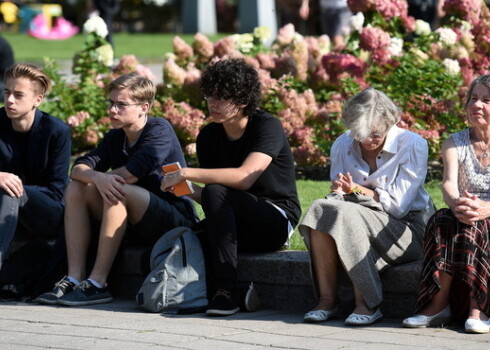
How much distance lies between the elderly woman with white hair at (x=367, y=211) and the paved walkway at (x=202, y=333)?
0.17m

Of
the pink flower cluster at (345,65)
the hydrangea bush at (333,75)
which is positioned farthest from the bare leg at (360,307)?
the pink flower cluster at (345,65)

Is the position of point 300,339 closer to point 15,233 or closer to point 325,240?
point 325,240

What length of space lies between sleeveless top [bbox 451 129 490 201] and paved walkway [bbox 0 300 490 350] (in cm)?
65

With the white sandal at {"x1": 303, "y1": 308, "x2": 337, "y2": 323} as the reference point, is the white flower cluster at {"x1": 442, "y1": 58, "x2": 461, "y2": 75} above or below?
above

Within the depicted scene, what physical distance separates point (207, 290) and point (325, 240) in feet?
2.33

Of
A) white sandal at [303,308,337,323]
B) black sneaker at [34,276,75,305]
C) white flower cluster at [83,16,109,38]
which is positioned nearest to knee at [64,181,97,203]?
black sneaker at [34,276,75,305]

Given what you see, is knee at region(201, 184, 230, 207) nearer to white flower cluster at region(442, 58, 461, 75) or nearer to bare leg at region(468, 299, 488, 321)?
bare leg at region(468, 299, 488, 321)

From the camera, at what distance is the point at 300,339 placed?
465 centimetres

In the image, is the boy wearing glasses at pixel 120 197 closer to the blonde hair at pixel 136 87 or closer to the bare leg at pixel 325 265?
the blonde hair at pixel 136 87

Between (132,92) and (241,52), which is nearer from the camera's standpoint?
(132,92)

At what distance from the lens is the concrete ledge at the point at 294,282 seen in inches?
200

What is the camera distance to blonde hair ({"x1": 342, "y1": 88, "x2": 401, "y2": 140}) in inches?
204

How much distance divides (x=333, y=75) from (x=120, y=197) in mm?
3472

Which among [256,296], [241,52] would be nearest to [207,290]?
[256,296]
